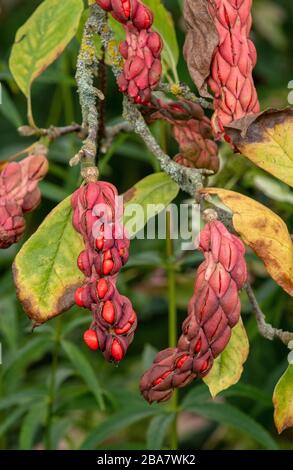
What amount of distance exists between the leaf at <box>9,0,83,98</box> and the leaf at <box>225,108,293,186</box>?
0.26 m

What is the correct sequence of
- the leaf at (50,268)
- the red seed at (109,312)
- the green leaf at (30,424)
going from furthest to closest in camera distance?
1. the green leaf at (30,424)
2. the leaf at (50,268)
3. the red seed at (109,312)

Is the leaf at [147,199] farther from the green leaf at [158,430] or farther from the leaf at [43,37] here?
the green leaf at [158,430]

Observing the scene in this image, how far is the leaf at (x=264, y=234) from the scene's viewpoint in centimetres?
85

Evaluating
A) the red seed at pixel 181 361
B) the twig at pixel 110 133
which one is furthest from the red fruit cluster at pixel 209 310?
the twig at pixel 110 133

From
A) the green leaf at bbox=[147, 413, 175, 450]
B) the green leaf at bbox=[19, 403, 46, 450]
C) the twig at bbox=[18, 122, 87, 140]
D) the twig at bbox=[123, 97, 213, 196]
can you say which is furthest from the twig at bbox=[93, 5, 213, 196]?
the green leaf at bbox=[19, 403, 46, 450]

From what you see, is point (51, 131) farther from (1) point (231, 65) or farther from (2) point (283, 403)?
(2) point (283, 403)

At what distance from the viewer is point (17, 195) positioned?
90 centimetres

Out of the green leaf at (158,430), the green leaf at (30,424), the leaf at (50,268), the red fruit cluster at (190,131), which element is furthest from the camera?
the green leaf at (30,424)

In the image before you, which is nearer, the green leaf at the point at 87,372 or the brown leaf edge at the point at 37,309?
the brown leaf edge at the point at 37,309

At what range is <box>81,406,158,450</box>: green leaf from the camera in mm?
1354

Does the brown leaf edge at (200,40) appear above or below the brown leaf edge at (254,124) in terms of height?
above

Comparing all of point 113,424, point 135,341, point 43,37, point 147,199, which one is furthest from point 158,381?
point 135,341

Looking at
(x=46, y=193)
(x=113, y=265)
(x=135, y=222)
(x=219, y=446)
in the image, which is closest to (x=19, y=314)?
(x=46, y=193)

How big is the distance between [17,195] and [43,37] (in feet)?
0.86
